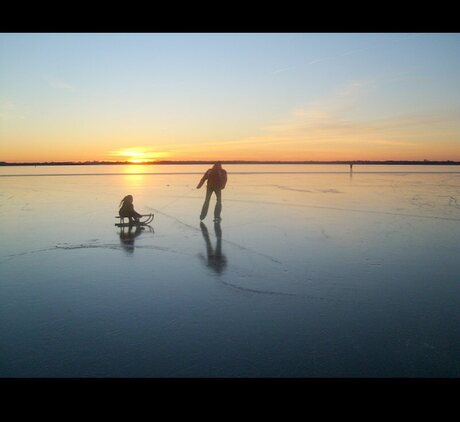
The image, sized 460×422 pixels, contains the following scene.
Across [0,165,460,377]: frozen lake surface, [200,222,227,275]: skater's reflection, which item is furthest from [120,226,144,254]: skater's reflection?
[200,222,227,275]: skater's reflection

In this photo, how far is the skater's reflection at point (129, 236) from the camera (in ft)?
25.7

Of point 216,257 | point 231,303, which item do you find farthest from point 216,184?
point 231,303

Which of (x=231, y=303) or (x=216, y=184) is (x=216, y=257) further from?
(x=216, y=184)

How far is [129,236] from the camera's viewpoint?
9156mm

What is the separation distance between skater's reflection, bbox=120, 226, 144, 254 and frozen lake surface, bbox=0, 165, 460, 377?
0.07m

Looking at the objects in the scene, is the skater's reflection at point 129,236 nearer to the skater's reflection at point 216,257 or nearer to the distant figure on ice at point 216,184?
the skater's reflection at point 216,257

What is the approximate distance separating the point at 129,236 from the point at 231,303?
5.35 m

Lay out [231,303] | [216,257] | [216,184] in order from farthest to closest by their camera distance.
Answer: [216,184] → [216,257] → [231,303]

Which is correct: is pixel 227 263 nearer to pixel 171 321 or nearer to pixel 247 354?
pixel 171 321

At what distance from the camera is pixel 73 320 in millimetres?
4082

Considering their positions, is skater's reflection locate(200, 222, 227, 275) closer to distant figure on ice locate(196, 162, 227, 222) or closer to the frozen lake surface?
the frozen lake surface

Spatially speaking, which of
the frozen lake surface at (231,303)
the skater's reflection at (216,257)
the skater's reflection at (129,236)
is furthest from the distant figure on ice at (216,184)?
the skater's reflection at (216,257)

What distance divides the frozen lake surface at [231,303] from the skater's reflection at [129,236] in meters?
0.07
